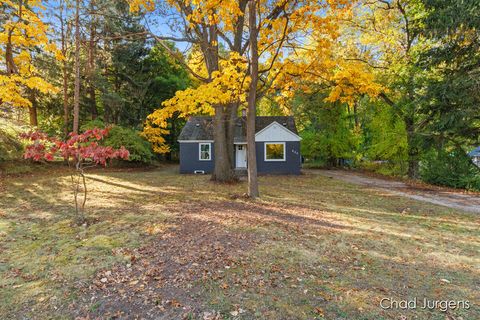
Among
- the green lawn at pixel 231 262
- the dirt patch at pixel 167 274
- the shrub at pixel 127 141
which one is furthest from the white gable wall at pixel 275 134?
the dirt patch at pixel 167 274

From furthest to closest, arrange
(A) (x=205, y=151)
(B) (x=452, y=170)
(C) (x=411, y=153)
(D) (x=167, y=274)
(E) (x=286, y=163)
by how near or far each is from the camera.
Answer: (A) (x=205, y=151) → (E) (x=286, y=163) → (C) (x=411, y=153) → (B) (x=452, y=170) → (D) (x=167, y=274)

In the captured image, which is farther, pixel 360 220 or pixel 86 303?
pixel 360 220

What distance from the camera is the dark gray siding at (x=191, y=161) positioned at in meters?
18.7

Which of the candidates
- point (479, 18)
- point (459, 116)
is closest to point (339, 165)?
point (459, 116)

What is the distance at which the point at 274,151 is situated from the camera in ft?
61.2

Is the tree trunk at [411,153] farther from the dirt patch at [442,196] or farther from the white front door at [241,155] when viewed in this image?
the white front door at [241,155]

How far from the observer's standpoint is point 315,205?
321 inches

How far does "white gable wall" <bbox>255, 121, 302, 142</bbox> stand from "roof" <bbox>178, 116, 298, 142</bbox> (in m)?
0.84

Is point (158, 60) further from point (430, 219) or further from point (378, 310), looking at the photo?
point (378, 310)

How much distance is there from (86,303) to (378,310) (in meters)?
3.17

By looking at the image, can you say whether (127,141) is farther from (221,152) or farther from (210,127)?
(221,152)

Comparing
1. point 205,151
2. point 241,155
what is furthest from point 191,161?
point 241,155

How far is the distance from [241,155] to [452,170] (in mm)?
12078

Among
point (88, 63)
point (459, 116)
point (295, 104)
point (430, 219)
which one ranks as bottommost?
point (430, 219)
